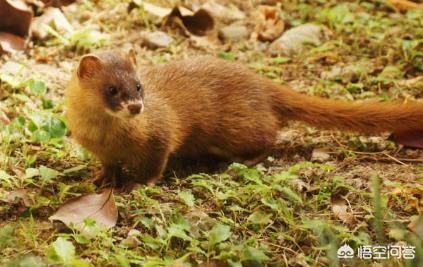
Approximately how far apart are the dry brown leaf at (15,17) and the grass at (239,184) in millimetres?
179

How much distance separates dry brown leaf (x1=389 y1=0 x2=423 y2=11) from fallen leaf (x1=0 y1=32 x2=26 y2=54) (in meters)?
Answer: 3.12

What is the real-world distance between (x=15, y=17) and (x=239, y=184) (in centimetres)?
229

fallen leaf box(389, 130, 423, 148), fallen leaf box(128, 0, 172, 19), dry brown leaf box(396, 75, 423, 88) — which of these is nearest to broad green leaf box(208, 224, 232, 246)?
fallen leaf box(389, 130, 423, 148)

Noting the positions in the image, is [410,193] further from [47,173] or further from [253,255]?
[47,173]

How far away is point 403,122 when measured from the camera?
3959 millimetres

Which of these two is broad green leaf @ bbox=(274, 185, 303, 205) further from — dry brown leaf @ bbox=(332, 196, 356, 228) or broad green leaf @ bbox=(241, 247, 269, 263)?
broad green leaf @ bbox=(241, 247, 269, 263)

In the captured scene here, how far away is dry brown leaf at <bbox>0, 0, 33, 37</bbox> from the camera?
190 inches

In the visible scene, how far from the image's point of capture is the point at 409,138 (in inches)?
158

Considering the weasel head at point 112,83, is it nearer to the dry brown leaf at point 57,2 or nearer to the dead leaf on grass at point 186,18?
the dry brown leaf at point 57,2

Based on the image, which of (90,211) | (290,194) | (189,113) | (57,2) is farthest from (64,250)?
(57,2)

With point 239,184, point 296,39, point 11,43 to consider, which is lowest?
point 239,184

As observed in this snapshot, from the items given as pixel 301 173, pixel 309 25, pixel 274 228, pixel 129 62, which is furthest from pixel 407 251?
pixel 309 25

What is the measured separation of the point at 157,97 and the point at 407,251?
1.74 metres

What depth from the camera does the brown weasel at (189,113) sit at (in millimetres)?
3613
